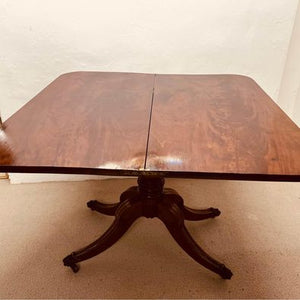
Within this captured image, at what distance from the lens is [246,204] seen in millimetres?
1576

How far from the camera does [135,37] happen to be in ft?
4.68

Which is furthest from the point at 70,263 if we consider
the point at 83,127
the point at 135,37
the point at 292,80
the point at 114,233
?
the point at 292,80

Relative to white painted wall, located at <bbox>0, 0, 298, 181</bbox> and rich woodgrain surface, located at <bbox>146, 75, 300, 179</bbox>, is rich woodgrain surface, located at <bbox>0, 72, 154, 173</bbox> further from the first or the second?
white painted wall, located at <bbox>0, 0, 298, 181</bbox>

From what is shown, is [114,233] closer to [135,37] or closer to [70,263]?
[70,263]

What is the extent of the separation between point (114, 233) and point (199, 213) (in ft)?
1.57

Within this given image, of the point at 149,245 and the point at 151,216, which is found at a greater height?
the point at 151,216

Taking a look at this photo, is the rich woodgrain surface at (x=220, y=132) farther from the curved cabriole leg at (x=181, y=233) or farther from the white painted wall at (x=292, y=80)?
the white painted wall at (x=292, y=80)

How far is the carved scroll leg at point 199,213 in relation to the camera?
4.56 feet

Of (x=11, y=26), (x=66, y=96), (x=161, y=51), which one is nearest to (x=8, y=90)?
(x=11, y=26)

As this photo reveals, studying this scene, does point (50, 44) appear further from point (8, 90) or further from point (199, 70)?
point (199, 70)

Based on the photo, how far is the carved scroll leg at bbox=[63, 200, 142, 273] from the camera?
43.1 inches

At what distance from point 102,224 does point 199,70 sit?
938mm

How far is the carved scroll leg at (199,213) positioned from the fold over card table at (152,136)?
215 mm

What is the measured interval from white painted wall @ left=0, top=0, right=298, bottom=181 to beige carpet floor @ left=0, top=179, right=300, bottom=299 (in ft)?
1.92
